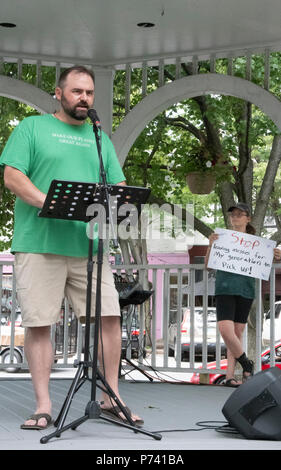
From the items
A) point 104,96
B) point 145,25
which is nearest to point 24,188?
point 145,25

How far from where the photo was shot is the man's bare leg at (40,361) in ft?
11.3

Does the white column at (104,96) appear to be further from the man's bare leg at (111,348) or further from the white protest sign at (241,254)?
the man's bare leg at (111,348)

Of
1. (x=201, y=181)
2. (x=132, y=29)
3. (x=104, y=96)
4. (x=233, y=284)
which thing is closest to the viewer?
(x=233, y=284)

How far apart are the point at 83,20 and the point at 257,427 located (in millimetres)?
3562

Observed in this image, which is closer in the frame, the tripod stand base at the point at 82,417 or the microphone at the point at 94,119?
the tripod stand base at the point at 82,417

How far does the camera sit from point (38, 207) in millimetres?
3355

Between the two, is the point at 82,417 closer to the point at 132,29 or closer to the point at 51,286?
the point at 51,286

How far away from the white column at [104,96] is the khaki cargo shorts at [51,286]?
3.03m

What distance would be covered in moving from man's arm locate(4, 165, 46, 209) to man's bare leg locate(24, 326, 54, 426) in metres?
0.65

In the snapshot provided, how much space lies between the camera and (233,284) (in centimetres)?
536

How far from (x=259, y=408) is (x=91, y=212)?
3.89 ft

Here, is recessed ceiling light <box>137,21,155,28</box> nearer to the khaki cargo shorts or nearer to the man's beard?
the man's beard

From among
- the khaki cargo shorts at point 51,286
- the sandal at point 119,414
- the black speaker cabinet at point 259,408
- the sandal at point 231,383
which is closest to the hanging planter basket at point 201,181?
the sandal at point 231,383

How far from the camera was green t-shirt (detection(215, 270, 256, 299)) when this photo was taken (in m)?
5.36
